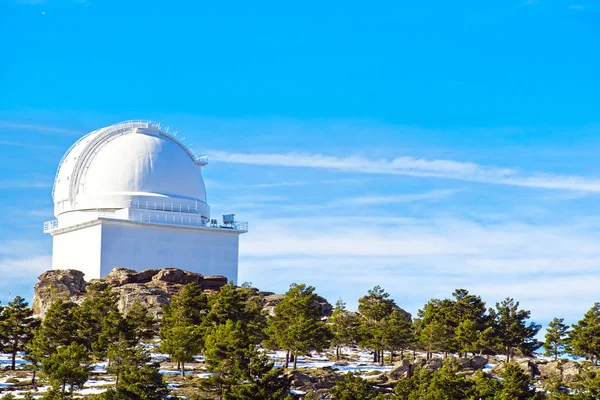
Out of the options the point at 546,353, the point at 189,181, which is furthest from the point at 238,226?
the point at 546,353

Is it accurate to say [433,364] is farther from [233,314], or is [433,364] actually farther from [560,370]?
[233,314]

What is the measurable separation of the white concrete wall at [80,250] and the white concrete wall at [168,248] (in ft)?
2.49

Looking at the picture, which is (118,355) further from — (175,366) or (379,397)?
(379,397)

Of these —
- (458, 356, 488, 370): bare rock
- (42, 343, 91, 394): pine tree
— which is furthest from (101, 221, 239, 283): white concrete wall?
(458, 356, 488, 370): bare rock

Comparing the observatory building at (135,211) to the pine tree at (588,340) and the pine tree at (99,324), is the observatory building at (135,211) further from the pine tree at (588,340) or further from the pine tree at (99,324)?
the pine tree at (588,340)

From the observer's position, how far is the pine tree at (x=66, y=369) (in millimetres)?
49031

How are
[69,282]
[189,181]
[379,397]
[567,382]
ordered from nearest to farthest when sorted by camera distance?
1. [379,397]
2. [567,382]
3. [69,282]
4. [189,181]

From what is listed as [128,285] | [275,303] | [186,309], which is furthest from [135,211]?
[186,309]

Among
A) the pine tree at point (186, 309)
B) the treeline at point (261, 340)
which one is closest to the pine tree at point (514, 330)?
the treeline at point (261, 340)

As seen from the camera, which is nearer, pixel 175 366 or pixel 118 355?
pixel 118 355

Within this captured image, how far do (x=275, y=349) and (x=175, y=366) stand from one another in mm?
6244

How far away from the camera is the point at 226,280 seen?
7469cm

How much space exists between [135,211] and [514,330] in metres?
29.3

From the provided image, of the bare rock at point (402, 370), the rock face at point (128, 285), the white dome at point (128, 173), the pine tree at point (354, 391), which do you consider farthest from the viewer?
the white dome at point (128, 173)
